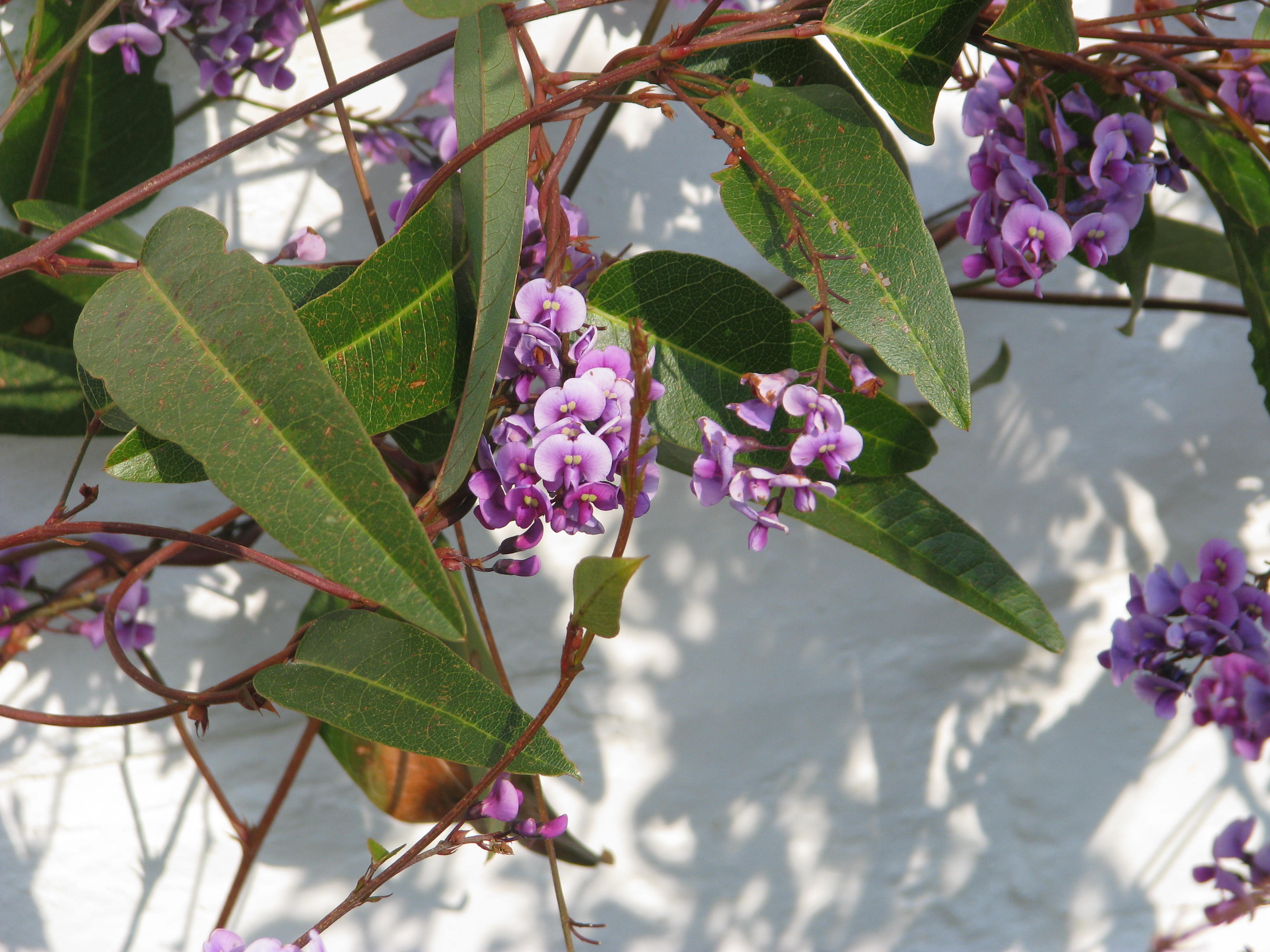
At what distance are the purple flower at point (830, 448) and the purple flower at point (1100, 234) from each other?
8.6 inches

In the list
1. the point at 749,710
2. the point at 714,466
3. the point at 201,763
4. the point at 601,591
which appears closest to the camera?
the point at 601,591

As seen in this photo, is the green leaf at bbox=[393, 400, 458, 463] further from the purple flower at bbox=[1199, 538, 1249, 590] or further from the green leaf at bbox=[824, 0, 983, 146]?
the purple flower at bbox=[1199, 538, 1249, 590]

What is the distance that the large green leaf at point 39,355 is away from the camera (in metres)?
0.61

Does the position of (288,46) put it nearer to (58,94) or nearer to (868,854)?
(58,94)

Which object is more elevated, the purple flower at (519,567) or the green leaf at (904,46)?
the green leaf at (904,46)

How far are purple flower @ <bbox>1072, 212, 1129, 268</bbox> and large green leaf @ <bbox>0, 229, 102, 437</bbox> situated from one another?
2.09 ft

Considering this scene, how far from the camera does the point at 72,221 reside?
0.58 metres

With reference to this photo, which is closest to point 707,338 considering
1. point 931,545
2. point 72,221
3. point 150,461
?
point 931,545

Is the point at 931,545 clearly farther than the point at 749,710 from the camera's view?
Result: No

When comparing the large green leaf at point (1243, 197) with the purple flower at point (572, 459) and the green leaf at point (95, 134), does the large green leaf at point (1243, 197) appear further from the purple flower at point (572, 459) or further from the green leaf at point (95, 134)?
the green leaf at point (95, 134)

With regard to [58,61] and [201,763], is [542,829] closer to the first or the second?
[201,763]

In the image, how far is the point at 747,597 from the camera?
930 millimetres

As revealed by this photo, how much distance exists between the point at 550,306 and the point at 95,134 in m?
0.47

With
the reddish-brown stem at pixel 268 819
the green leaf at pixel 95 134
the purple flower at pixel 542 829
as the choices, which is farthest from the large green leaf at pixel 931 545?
the green leaf at pixel 95 134
